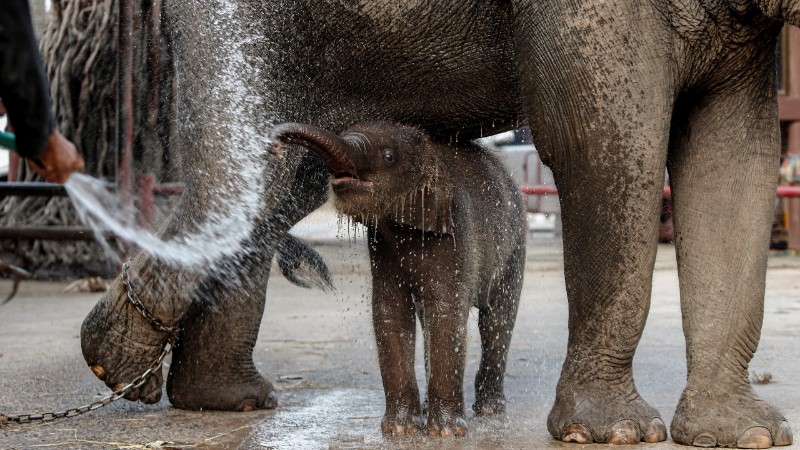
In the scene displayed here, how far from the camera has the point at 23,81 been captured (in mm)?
1933

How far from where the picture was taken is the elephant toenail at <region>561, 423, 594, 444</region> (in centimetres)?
303

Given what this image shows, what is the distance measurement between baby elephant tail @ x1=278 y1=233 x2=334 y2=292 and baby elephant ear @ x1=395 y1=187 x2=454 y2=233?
0.92m

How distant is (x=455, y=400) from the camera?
3.28 meters

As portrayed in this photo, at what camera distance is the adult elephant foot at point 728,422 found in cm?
295

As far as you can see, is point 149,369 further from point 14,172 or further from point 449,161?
point 14,172

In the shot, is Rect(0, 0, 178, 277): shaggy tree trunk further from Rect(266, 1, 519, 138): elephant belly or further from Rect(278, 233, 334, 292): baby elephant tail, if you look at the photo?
Rect(266, 1, 519, 138): elephant belly

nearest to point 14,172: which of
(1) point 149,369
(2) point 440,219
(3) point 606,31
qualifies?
(1) point 149,369

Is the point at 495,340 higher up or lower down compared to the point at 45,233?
lower down

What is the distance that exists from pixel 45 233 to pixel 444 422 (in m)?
4.53

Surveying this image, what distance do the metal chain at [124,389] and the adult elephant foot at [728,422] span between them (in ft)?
5.18

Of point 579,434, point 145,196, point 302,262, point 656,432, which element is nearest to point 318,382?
point 302,262

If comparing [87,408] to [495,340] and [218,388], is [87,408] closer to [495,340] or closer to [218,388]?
[218,388]

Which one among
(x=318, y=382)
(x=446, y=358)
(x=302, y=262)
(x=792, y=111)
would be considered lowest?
(x=318, y=382)

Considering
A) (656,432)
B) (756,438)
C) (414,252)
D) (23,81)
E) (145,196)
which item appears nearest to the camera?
(23,81)
